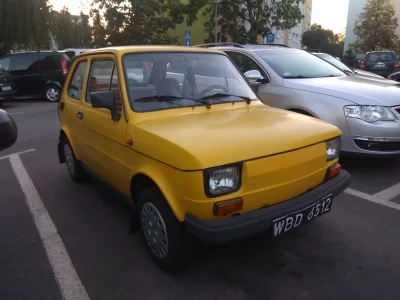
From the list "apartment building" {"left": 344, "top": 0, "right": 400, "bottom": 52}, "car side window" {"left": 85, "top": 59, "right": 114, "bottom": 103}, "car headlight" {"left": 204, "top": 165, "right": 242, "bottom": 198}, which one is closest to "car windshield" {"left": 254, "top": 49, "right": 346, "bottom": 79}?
"car side window" {"left": 85, "top": 59, "right": 114, "bottom": 103}

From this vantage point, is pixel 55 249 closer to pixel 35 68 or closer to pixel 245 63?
pixel 245 63

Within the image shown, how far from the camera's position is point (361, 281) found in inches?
113

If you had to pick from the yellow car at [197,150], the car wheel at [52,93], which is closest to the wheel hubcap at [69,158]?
the yellow car at [197,150]

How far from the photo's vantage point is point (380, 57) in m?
20.2

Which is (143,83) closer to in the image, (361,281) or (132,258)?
(132,258)

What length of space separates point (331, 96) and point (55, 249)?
3.90 meters

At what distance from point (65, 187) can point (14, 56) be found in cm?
1103

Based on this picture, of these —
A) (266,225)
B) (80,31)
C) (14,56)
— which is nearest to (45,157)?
(266,225)

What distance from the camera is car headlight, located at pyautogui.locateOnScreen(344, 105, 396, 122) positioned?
15.9 ft

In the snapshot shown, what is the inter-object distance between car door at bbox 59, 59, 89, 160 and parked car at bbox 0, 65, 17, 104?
913 centimetres

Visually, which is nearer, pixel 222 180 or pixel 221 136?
pixel 222 180

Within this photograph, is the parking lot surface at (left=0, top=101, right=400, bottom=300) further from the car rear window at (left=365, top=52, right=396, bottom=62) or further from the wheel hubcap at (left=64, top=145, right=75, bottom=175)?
the car rear window at (left=365, top=52, right=396, bottom=62)

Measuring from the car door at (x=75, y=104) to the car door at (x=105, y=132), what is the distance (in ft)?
0.46

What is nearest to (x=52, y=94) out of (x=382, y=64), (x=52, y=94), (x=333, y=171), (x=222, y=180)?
(x=52, y=94)
